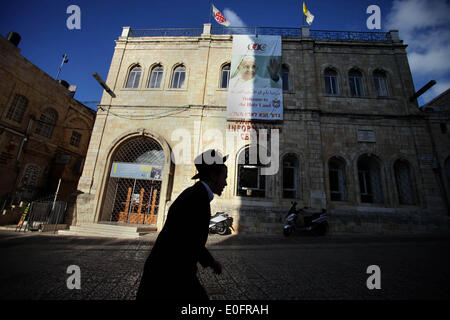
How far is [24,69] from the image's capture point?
37.8 feet

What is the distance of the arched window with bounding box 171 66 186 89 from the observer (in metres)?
11.7

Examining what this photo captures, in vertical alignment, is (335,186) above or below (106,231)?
above

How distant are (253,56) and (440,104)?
46.1ft

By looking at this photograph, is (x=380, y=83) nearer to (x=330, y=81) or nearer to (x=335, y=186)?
(x=330, y=81)

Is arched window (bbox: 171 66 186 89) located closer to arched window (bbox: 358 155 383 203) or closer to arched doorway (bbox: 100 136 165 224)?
arched doorway (bbox: 100 136 165 224)

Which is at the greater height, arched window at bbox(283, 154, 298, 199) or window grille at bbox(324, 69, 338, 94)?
window grille at bbox(324, 69, 338, 94)

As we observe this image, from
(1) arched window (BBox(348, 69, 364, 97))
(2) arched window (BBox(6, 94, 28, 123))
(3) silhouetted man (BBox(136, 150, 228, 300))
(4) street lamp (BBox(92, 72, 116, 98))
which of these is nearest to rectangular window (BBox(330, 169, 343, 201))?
(1) arched window (BBox(348, 69, 364, 97))

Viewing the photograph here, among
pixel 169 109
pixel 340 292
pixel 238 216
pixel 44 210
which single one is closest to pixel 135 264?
pixel 340 292

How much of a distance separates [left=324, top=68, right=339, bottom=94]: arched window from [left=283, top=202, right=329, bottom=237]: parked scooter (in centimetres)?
761

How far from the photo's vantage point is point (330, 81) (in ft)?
37.7

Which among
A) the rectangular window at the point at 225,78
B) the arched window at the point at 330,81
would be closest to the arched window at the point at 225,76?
the rectangular window at the point at 225,78

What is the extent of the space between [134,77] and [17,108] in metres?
7.42

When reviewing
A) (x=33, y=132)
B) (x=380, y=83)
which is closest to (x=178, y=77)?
(x=33, y=132)

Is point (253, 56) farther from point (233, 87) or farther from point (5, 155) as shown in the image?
point (5, 155)
